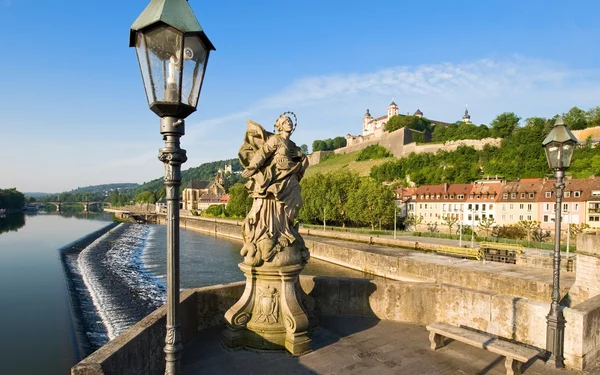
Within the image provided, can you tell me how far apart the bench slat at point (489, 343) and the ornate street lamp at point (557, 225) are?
2.12ft

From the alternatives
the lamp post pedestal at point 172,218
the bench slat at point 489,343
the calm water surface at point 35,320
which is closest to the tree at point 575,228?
the bench slat at point 489,343

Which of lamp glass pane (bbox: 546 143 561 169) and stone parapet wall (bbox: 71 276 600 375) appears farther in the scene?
lamp glass pane (bbox: 546 143 561 169)

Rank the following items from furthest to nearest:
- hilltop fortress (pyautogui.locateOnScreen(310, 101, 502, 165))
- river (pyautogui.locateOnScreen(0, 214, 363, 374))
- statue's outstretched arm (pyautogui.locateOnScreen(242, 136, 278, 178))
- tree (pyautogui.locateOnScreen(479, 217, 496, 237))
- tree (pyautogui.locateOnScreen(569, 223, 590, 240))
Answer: hilltop fortress (pyautogui.locateOnScreen(310, 101, 502, 165))
tree (pyautogui.locateOnScreen(479, 217, 496, 237))
tree (pyautogui.locateOnScreen(569, 223, 590, 240))
river (pyautogui.locateOnScreen(0, 214, 363, 374))
statue's outstretched arm (pyautogui.locateOnScreen(242, 136, 278, 178))

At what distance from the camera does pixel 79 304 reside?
20.2 metres

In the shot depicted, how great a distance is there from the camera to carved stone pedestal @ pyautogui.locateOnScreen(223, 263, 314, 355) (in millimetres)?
5770

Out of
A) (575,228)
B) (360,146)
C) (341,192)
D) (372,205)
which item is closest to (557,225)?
(575,228)

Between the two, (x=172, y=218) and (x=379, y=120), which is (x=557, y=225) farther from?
(x=379, y=120)

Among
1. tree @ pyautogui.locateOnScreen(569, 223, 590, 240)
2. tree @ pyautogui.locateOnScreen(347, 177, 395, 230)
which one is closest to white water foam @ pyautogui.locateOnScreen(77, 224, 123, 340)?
tree @ pyautogui.locateOnScreen(347, 177, 395, 230)

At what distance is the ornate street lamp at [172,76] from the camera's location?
2.65 metres

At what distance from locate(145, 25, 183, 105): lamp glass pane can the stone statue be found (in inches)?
121

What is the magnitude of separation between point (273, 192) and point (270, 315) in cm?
203

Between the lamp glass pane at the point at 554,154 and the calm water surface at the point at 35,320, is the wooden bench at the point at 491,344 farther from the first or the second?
the calm water surface at the point at 35,320

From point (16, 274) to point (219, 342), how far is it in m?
30.1

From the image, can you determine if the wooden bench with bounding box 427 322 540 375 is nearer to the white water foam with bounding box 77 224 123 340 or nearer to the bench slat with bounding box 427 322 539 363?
the bench slat with bounding box 427 322 539 363
